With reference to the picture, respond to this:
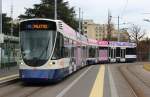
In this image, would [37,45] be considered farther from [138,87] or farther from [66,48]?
[138,87]

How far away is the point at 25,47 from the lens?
81.3ft

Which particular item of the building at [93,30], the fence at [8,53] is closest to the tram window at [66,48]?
the fence at [8,53]

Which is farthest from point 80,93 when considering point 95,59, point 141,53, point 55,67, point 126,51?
point 141,53

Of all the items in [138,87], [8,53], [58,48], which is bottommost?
[138,87]

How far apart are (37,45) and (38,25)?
4.17 ft

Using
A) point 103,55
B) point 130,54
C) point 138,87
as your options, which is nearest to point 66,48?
point 138,87

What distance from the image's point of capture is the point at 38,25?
25344mm

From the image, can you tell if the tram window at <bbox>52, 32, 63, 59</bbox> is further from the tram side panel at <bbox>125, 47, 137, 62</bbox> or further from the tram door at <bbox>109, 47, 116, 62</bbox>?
the tram side panel at <bbox>125, 47, 137, 62</bbox>

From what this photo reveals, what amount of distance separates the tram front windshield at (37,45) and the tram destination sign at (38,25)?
0.17 metres

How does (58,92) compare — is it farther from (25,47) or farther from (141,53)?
(141,53)

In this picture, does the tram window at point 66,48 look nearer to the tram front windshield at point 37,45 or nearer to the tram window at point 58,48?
the tram window at point 58,48

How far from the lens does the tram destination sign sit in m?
25.3

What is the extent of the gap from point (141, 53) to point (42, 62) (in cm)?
8191

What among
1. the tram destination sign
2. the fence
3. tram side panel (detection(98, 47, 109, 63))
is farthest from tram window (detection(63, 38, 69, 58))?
tram side panel (detection(98, 47, 109, 63))
